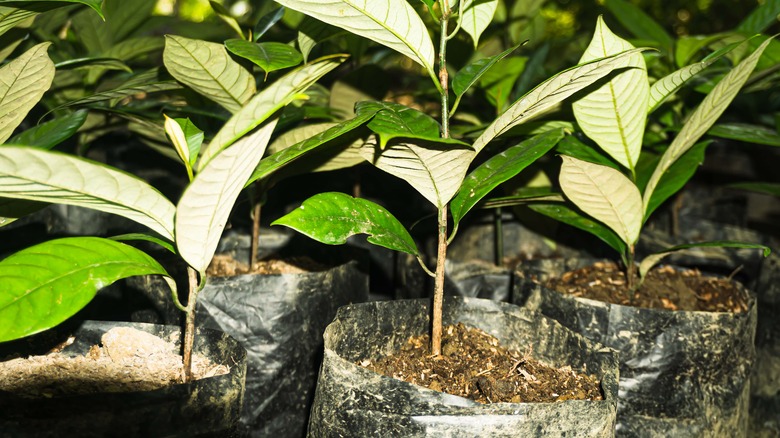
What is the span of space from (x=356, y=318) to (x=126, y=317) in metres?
0.63

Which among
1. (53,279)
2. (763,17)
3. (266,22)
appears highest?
(763,17)

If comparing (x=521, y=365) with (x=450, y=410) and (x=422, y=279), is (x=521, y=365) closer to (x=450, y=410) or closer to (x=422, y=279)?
(x=450, y=410)

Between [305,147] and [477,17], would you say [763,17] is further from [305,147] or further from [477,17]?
[305,147]

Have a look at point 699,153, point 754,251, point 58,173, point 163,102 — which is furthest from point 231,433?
point 754,251

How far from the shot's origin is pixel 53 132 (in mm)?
916

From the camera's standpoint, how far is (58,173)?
666 mm

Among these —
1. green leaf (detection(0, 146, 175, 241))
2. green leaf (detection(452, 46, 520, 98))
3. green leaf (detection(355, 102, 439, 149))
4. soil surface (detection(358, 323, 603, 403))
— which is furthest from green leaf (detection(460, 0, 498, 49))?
green leaf (detection(0, 146, 175, 241))

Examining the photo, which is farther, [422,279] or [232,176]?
[422,279]

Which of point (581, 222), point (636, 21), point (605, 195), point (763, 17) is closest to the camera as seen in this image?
point (605, 195)

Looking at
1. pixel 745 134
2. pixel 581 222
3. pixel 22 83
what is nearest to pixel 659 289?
pixel 581 222

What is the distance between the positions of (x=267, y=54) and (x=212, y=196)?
33cm

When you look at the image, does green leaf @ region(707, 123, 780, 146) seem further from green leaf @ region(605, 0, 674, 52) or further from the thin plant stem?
the thin plant stem

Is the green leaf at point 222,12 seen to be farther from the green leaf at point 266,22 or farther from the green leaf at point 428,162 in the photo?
the green leaf at point 428,162

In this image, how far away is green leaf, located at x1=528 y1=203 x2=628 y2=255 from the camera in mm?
1285
